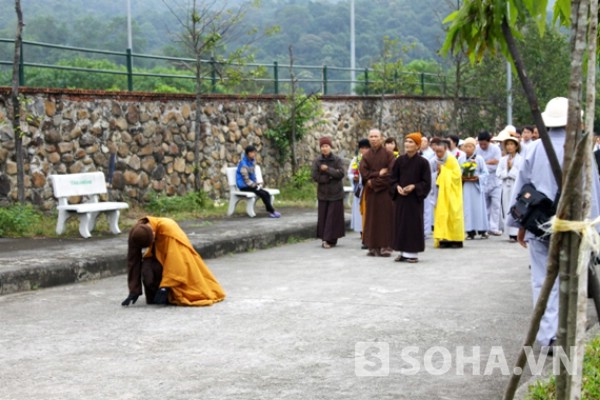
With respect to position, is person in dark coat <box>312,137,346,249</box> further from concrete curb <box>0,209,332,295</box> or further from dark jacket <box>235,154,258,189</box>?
dark jacket <box>235,154,258,189</box>

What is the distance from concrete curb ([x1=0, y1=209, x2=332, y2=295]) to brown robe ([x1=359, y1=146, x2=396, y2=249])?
1724mm

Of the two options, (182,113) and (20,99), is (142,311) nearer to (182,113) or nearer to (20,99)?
(20,99)

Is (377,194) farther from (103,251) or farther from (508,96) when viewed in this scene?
(508,96)

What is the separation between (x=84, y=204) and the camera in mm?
14695

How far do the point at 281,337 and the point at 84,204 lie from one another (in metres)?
7.07

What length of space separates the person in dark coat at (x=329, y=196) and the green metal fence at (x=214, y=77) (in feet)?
12.5

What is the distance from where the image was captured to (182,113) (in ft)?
65.6

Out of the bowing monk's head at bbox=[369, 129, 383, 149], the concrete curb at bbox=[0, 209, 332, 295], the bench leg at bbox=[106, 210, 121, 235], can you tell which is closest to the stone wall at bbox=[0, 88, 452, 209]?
the bench leg at bbox=[106, 210, 121, 235]

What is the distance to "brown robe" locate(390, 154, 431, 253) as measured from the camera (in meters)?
13.4

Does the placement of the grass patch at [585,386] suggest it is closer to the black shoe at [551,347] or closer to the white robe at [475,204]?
the black shoe at [551,347]

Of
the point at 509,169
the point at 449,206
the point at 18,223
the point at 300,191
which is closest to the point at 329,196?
the point at 449,206

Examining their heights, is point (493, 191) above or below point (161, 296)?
above

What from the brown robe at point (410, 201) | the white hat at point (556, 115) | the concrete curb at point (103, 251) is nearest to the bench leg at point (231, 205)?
the concrete curb at point (103, 251)

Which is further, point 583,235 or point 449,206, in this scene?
point 449,206
